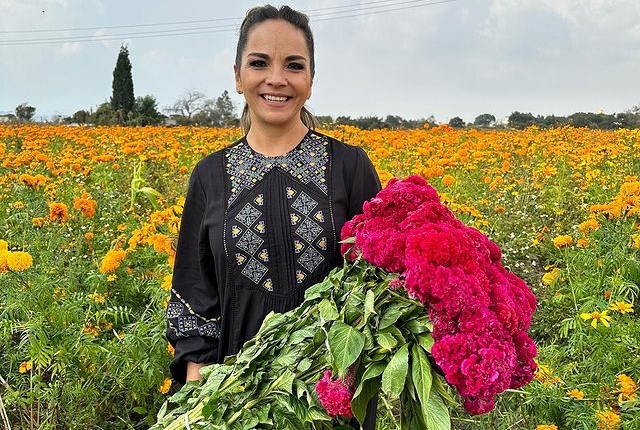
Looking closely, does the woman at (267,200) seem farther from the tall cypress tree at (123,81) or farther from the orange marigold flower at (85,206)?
the tall cypress tree at (123,81)

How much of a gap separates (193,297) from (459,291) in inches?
38.8

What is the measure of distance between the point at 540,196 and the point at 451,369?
442cm

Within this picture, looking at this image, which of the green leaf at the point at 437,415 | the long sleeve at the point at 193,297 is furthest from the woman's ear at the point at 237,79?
the green leaf at the point at 437,415

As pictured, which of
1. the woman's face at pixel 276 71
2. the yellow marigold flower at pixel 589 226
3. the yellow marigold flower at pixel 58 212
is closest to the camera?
the woman's face at pixel 276 71

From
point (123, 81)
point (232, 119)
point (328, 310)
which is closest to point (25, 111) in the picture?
point (232, 119)

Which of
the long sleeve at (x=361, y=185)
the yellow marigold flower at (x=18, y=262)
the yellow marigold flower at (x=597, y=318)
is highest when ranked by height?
the long sleeve at (x=361, y=185)

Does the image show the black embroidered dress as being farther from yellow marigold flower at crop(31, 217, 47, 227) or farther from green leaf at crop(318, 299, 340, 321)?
yellow marigold flower at crop(31, 217, 47, 227)

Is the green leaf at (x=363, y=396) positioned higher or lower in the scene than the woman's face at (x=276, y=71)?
lower

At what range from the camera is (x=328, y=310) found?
3.72ft

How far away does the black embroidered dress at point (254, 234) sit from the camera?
161 cm

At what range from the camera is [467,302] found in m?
0.99

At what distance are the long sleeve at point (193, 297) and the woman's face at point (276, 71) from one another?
30cm

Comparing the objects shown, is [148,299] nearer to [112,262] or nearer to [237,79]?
[112,262]

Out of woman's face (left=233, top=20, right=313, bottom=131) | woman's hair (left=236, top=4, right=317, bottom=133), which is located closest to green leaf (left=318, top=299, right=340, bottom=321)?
woman's face (left=233, top=20, right=313, bottom=131)
